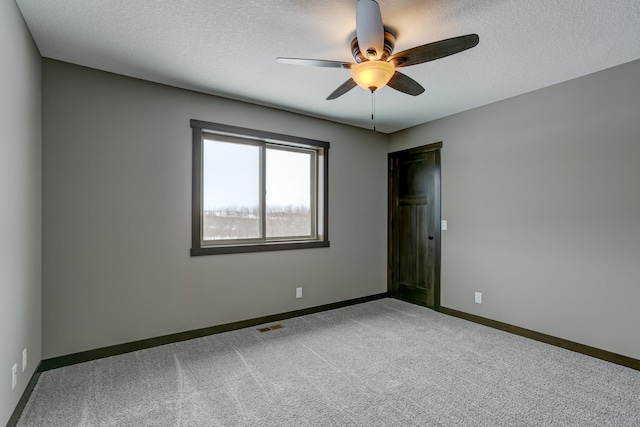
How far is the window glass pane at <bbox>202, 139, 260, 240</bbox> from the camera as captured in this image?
345cm

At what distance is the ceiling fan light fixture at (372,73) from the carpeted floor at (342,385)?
6.84ft

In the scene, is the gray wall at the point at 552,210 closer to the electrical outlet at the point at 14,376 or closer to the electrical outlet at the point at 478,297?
the electrical outlet at the point at 478,297

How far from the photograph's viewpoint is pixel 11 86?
183 cm

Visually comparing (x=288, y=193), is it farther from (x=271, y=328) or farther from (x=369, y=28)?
(x=369, y=28)

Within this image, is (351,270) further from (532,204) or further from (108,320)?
(108,320)

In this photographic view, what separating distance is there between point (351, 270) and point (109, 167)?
120 inches

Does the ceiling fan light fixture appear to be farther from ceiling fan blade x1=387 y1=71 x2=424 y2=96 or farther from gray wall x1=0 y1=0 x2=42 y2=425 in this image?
gray wall x1=0 y1=0 x2=42 y2=425

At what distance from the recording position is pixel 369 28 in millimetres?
1738

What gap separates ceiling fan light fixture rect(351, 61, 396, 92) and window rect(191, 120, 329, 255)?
181cm

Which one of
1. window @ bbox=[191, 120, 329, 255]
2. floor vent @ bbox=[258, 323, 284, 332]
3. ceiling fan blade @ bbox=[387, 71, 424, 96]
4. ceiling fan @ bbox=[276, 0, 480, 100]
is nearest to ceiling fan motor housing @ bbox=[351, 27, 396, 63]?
ceiling fan @ bbox=[276, 0, 480, 100]

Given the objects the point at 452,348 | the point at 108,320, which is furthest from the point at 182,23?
the point at 452,348

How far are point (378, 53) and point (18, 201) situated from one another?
7.71 feet

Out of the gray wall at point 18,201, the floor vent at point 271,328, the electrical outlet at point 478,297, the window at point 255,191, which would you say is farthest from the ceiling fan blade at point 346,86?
the electrical outlet at point 478,297

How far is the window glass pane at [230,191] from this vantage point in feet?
11.3
